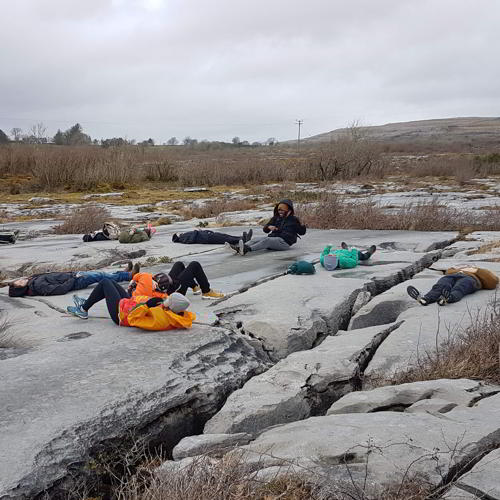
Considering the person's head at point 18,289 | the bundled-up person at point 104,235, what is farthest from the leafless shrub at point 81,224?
the person's head at point 18,289

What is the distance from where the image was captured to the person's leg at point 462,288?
5.65 metres

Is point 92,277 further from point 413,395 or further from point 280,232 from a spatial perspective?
point 413,395

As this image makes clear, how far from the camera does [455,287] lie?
5789 millimetres

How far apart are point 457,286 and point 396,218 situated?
6.26 metres

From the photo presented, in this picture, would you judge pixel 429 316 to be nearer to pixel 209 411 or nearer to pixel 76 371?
pixel 209 411

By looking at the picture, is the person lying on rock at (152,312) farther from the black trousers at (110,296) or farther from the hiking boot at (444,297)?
the hiking boot at (444,297)

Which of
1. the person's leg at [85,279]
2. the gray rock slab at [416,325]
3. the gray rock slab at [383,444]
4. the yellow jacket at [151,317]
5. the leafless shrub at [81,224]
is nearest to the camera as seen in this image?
the gray rock slab at [383,444]

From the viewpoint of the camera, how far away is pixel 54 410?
3.33 meters

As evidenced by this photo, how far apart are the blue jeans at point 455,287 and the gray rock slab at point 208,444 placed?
10.5ft

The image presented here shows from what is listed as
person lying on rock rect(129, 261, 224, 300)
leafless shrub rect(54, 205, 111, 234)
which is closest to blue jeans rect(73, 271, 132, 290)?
person lying on rock rect(129, 261, 224, 300)

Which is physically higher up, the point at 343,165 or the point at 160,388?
the point at 343,165

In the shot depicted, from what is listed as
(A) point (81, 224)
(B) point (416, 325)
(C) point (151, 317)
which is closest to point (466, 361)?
(B) point (416, 325)

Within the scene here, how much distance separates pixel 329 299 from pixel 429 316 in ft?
3.80

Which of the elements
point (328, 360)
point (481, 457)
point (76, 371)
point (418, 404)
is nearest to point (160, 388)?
point (76, 371)
